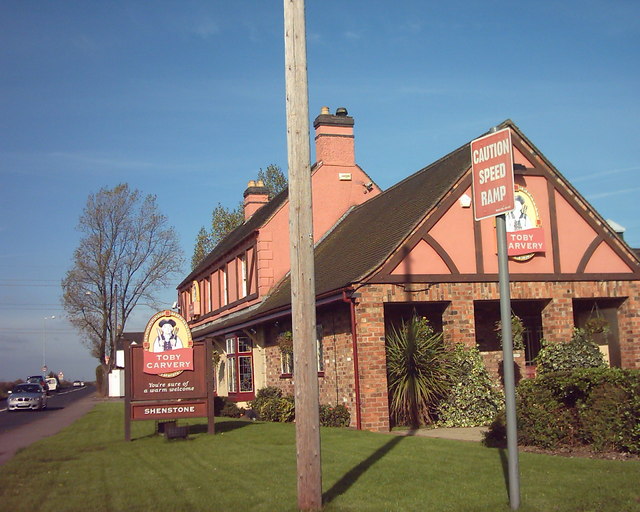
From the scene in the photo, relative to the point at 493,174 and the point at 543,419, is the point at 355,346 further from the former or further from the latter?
the point at 493,174

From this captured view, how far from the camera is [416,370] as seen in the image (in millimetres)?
16969

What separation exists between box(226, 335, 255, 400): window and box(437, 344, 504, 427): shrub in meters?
11.0

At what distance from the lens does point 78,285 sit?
2131 inches

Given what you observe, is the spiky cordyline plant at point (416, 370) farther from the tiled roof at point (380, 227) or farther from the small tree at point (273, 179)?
the small tree at point (273, 179)

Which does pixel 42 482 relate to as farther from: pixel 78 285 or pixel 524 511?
pixel 78 285

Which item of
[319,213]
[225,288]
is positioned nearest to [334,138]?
[319,213]

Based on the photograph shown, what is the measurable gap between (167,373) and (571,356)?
347 inches

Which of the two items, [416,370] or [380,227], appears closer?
[416,370]

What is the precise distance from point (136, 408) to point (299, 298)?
9.30m

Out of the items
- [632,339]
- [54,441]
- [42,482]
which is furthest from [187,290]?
[42,482]

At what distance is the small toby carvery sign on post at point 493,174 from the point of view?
24.7 ft

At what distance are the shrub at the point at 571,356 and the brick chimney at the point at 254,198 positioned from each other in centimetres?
2135

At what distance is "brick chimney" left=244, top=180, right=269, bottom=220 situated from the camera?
37219mm

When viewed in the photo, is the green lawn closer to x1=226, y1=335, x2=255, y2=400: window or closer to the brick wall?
the brick wall
